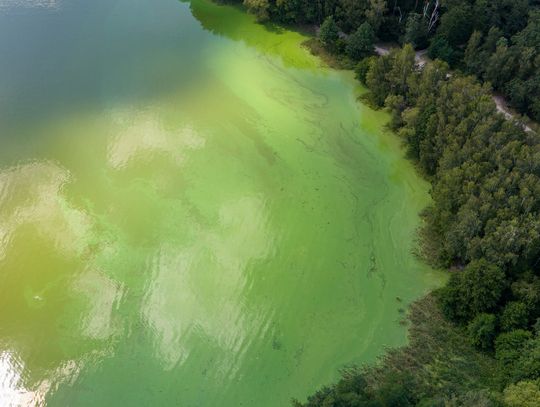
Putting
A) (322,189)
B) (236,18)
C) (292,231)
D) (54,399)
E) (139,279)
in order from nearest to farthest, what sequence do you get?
(54,399), (139,279), (292,231), (322,189), (236,18)

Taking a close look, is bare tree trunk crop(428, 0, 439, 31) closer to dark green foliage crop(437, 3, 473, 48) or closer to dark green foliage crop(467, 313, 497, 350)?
dark green foliage crop(437, 3, 473, 48)

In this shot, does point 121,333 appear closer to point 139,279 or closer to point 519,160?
point 139,279

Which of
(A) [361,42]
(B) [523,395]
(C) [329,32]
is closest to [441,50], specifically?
(A) [361,42]

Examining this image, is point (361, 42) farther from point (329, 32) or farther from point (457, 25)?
point (457, 25)

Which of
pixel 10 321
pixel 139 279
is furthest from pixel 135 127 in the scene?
pixel 10 321

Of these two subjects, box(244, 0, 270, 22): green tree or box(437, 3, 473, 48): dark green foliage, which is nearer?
box(437, 3, 473, 48): dark green foliage

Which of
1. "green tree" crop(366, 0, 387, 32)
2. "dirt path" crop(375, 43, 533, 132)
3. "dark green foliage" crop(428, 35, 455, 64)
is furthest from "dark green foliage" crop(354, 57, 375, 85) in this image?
"dark green foliage" crop(428, 35, 455, 64)
